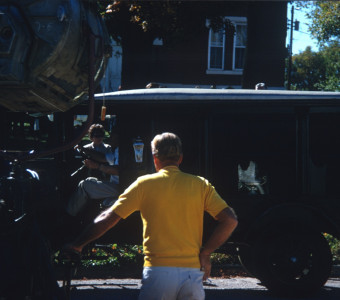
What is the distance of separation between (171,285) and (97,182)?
3717 mm

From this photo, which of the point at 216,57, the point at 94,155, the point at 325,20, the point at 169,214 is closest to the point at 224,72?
the point at 216,57

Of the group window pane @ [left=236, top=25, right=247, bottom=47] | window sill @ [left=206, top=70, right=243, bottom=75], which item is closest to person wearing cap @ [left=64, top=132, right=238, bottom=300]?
window sill @ [left=206, top=70, right=243, bottom=75]

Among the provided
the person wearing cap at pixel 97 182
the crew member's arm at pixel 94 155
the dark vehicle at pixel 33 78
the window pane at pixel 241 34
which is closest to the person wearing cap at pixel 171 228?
the dark vehicle at pixel 33 78

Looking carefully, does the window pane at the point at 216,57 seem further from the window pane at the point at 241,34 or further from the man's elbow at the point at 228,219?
the man's elbow at the point at 228,219

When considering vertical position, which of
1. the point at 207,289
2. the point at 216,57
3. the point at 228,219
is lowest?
the point at 207,289

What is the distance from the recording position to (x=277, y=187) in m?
7.52

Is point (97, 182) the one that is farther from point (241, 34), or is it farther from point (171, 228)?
point (241, 34)

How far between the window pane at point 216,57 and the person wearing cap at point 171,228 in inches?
794

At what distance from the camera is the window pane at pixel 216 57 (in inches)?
942

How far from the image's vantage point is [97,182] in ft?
24.4

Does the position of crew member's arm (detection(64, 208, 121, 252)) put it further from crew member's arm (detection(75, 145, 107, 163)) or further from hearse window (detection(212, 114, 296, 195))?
crew member's arm (detection(75, 145, 107, 163))

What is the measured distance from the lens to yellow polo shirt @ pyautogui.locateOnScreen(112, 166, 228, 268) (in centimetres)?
393

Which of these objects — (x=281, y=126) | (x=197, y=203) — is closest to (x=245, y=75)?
(x=281, y=126)

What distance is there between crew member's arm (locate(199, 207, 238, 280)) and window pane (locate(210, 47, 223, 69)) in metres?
20.2
